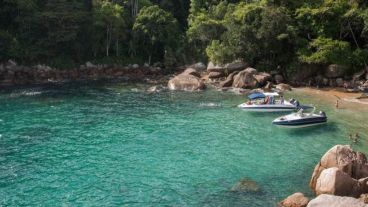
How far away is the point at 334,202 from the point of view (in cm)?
2030

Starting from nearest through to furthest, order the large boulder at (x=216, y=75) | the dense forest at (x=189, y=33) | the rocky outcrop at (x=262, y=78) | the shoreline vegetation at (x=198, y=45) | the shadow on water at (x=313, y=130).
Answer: the shadow on water at (x=313, y=130) → the rocky outcrop at (x=262, y=78) → the shoreline vegetation at (x=198, y=45) → the dense forest at (x=189, y=33) → the large boulder at (x=216, y=75)

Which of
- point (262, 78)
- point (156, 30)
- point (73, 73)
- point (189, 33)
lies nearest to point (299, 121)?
point (262, 78)

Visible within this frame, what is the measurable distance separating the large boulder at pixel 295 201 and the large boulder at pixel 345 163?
2.88 meters

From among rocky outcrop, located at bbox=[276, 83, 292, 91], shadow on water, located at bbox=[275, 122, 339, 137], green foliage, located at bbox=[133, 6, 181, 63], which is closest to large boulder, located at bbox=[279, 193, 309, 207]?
shadow on water, located at bbox=[275, 122, 339, 137]

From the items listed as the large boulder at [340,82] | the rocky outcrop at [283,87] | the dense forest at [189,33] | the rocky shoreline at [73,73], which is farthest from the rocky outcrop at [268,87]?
the rocky shoreline at [73,73]

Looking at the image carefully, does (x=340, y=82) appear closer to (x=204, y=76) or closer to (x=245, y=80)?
(x=245, y=80)

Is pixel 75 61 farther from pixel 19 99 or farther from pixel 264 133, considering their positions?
pixel 264 133

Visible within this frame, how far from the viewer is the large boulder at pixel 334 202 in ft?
65.5

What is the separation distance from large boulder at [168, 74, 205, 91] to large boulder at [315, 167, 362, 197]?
34701 millimetres

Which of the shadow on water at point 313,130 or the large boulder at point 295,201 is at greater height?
the shadow on water at point 313,130

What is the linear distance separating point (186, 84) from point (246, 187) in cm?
3423

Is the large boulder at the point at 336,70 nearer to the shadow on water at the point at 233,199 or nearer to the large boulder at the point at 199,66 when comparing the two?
the large boulder at the point at 199,66

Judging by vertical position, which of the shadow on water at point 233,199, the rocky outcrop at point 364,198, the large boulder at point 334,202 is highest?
the large boulder at point 334,202

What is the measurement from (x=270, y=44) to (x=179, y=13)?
1318 inches
